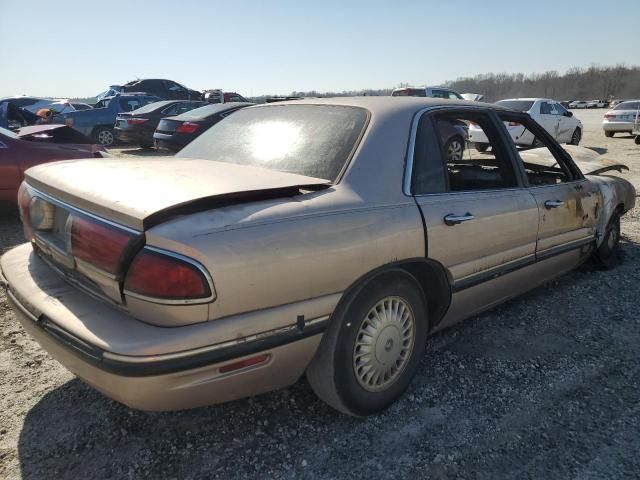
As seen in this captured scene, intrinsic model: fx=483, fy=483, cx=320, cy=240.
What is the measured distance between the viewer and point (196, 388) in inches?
70.4

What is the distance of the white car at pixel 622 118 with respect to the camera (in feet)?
55.8

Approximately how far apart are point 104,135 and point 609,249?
13540 millimetres

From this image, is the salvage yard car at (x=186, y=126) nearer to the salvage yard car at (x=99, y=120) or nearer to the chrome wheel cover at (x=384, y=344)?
the salvage yard car at (x=99, y=120)

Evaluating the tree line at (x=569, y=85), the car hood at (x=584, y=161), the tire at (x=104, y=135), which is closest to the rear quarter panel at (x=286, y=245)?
the car hood at (x=584, y=161)

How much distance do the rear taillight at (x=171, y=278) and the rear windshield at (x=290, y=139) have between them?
2.69 ft

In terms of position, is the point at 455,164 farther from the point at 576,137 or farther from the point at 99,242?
the point at 576,137

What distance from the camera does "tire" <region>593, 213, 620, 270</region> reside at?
4.35m

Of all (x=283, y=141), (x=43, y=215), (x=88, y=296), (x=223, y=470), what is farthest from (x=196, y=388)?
(x=283, y=141)

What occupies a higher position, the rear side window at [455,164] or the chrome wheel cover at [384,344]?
the rear side window at [455,164]

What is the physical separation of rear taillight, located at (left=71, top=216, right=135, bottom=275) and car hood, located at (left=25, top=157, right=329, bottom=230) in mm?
46

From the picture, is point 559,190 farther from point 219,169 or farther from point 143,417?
point 143,417

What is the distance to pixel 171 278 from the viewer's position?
1.69m

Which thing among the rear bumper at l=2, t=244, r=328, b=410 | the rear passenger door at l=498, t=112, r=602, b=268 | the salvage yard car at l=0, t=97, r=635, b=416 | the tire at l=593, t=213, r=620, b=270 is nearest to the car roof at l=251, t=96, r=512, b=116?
the salvage yard car at l=0, t=97, r=635, b=416

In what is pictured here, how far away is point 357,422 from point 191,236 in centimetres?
129
